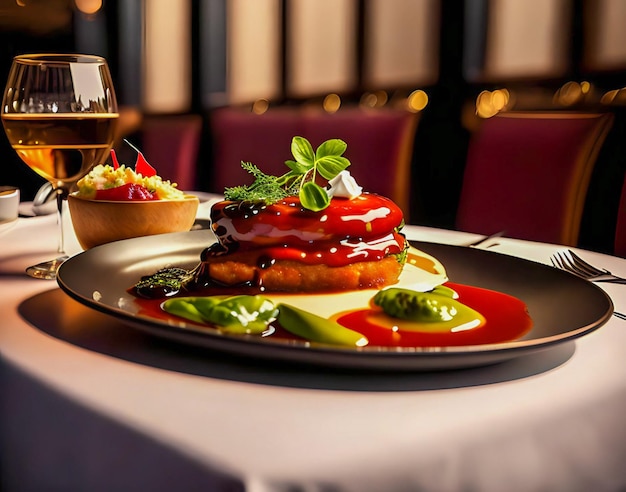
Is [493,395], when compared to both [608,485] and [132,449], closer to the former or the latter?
[608,485]

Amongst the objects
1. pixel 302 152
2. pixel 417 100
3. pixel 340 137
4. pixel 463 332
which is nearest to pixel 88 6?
pixel 417 100

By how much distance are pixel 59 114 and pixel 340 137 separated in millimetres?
2113

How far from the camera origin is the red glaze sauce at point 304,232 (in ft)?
3.09

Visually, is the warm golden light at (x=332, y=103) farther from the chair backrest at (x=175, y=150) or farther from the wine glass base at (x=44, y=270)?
the wine glass base at (x=44, y=270)

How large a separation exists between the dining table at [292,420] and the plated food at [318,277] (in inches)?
2.0

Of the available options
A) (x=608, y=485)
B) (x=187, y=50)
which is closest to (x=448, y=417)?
(x=608, y=485)

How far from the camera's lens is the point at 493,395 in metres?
0.62

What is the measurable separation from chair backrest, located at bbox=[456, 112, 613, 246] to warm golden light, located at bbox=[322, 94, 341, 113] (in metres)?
1.76

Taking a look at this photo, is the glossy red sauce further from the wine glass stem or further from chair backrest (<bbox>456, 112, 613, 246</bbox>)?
chair backrest (<bbox>456, 112, 613, 246</bbox>)

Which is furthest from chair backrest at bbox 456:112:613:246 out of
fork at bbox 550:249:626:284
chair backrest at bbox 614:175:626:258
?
fork at bbox 550:249:626:284

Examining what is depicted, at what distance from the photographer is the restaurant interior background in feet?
9.51

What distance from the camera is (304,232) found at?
949mm

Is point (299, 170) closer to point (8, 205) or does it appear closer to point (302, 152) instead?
point (302, 152)

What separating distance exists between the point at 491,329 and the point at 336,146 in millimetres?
414
